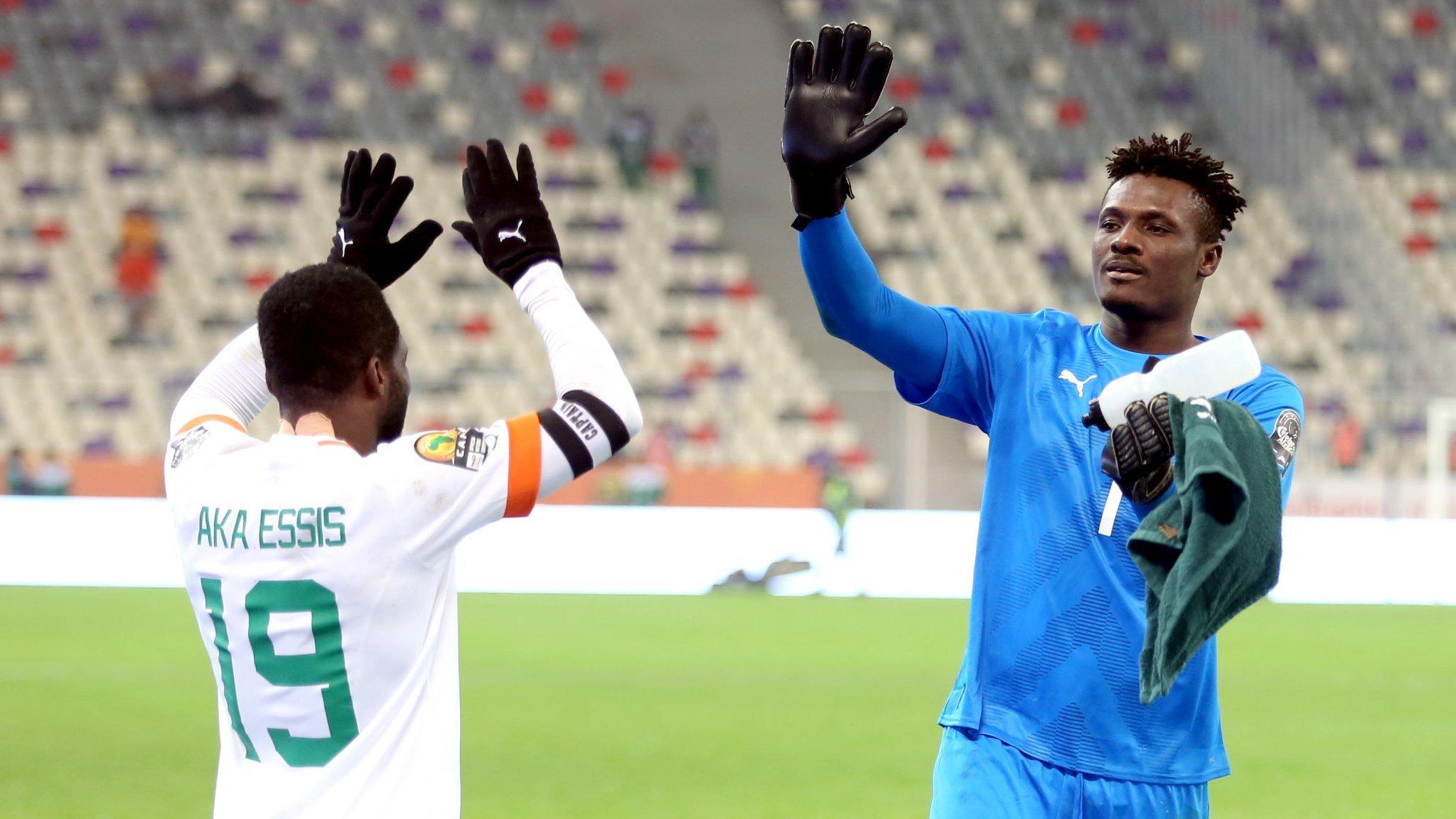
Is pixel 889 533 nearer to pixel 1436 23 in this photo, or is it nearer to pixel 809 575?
pixel 809 575

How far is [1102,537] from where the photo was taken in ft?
10.7

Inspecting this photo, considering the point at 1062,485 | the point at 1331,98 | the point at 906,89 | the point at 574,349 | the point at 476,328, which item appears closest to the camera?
the point at 574,349

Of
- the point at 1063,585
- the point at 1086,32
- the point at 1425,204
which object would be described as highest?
the point at 1086,32

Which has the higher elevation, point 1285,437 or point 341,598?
point 1285,437

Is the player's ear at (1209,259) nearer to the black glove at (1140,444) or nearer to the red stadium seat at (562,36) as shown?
the black glove at (1140,444)

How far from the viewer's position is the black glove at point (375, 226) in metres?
3.22

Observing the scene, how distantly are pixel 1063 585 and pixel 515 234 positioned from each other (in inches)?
51.3

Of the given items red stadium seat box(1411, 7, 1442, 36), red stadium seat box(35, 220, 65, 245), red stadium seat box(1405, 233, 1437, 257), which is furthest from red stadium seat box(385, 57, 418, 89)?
red stadium seat box(1411, 7, 1442, 36)

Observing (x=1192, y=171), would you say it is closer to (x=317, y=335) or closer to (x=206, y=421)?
(x=317, y=335)

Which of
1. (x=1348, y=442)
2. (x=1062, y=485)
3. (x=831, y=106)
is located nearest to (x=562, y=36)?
(x=1348, y=442)

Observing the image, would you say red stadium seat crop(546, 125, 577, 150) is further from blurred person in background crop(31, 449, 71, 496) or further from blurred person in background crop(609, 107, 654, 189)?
blurred person in background crop(31, 449, 71, 496)

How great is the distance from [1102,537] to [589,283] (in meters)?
19.4

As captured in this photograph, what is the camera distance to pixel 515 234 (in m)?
2.82

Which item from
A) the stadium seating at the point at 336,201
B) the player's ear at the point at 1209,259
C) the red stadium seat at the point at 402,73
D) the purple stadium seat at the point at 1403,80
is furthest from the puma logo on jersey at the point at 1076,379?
the purple stadium seat at the point at 1403,80
